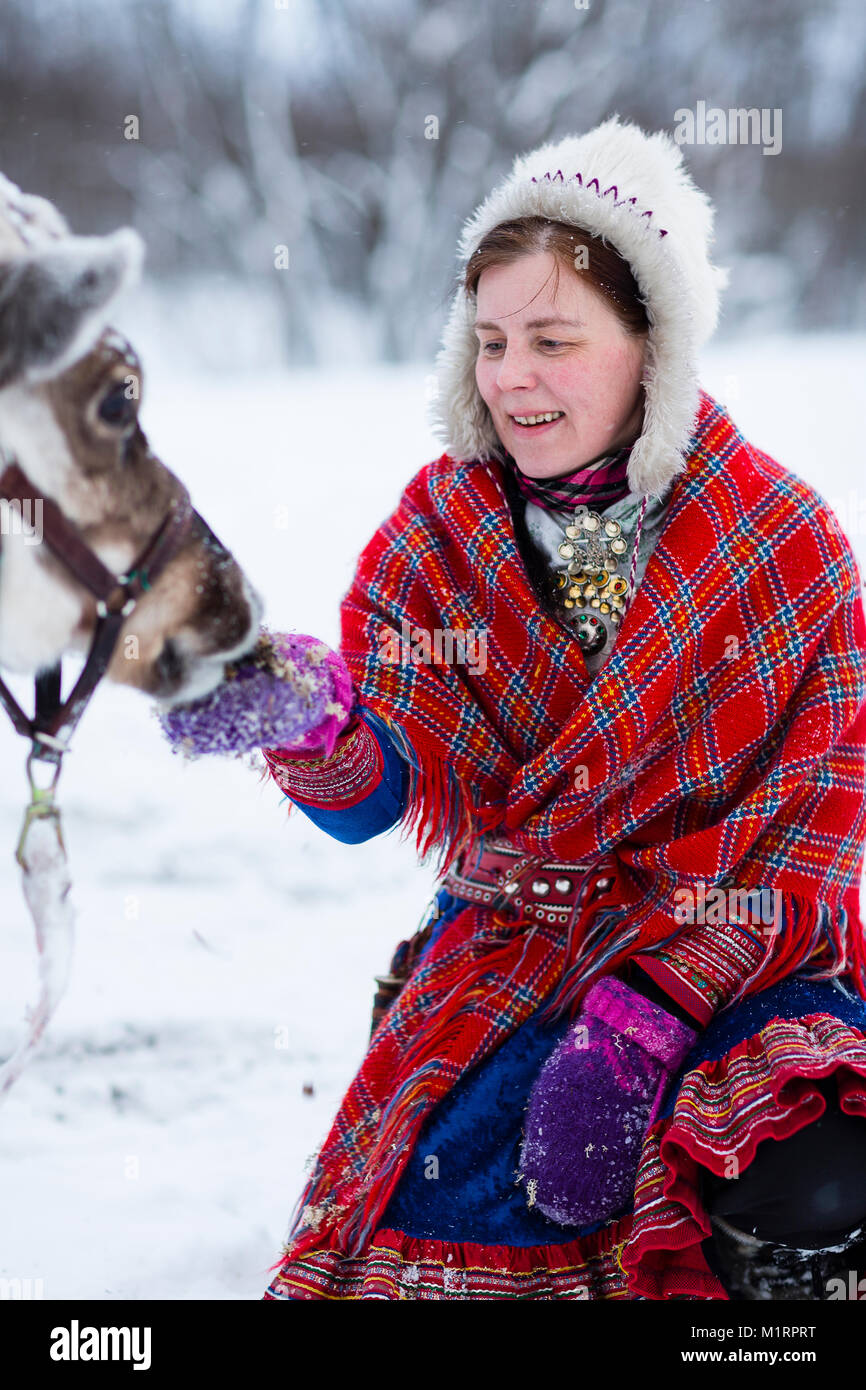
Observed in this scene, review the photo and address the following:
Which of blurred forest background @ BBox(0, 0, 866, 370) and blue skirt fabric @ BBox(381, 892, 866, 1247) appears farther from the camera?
blurred forest background @ BBox(0, 0, 866, 370)

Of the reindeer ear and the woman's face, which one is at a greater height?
the woman's face

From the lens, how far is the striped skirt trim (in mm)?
1123

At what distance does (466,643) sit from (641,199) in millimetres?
543

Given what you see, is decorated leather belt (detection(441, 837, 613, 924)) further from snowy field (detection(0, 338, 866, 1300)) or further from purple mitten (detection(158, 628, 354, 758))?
purple mitten (detection(158, 628, 354, 758))

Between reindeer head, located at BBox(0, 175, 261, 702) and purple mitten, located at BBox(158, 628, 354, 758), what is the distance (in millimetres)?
20

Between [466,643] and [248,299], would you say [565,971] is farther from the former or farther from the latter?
[248,299]

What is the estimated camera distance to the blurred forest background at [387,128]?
2887mm

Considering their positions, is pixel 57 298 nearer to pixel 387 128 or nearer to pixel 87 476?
pixel 87 476

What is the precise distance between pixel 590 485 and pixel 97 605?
2.33 feet

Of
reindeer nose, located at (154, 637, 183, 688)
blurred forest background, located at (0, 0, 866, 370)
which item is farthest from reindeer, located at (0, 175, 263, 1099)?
blurred forest background, located at (0, 0, 866, 370)

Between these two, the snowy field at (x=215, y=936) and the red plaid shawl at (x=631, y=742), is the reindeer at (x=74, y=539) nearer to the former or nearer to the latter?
the snowy field at (x=215, y=936)

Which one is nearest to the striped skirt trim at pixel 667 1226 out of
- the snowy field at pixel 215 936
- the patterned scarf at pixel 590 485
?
the snowy field at pixel 215 936

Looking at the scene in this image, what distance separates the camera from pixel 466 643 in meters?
1.43

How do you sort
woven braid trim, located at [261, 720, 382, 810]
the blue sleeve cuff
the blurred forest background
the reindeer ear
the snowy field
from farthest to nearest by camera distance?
the blurred forest background < the snowy field < the blue sleeve cuff < woven braid trim, located at [261, 720, 382, 810] < the reindeer ear
